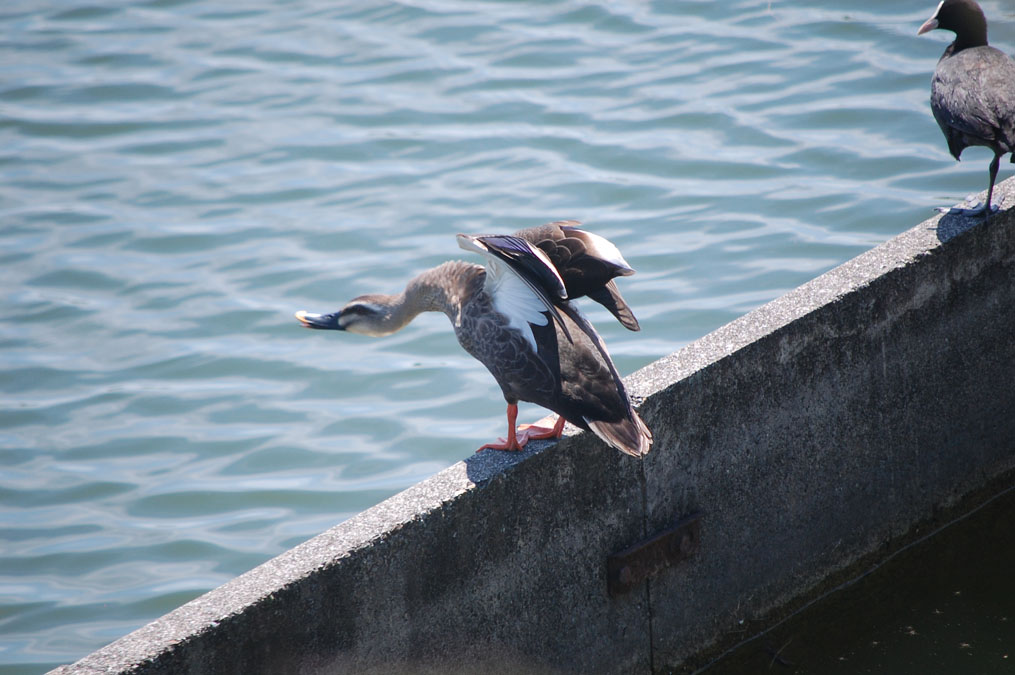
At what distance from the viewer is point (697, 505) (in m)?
3.68

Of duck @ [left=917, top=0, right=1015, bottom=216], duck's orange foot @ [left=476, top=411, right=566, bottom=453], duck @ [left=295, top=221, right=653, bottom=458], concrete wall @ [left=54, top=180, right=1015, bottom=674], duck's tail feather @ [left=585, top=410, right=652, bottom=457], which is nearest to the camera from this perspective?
concrete wall @ [left=54, top=180, right=1015, bottom=674]

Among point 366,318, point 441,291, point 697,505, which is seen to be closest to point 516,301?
point 441,291

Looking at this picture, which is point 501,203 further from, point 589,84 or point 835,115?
point 835,115

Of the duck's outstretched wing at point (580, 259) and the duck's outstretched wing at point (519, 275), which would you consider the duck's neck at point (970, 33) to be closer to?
the duck's outstretched wing at point (580, 259)

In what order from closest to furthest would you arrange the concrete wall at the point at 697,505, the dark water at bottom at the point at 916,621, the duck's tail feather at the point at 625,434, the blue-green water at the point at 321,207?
the concrete wall at the point at 697,505 < the duck's tail feather at the point at 625,434 < the dark water at bottom at the point at 916,621 < the blue-green water at the point at 321,207

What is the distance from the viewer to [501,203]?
322 inches

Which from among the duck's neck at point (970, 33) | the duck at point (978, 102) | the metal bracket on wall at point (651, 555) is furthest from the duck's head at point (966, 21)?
the metal bracket on wall at point (651, 555)

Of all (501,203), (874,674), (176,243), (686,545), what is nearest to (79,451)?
(176,243)

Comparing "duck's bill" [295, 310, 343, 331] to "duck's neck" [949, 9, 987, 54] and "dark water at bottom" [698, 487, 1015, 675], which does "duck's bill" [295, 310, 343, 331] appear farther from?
"duck's neck" [949, 9, 987, 54]

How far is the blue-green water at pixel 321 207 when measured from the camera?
5902 millimetres

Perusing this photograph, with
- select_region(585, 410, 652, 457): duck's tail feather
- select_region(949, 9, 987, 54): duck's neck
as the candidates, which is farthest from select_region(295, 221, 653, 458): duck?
select_region(949, 9, 987, 54): duck's neck

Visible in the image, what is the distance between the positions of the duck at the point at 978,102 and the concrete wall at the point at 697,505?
0.22 metres

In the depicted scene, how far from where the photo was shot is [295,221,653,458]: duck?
3232mm

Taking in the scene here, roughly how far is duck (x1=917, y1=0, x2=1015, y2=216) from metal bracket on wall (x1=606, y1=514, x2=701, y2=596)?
1.71 metres
